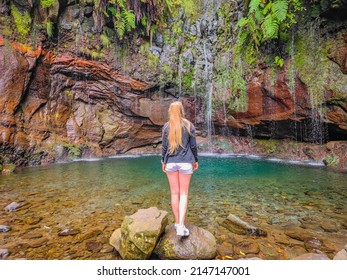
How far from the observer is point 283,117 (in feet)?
41.1

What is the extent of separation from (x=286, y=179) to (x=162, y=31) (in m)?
12.9

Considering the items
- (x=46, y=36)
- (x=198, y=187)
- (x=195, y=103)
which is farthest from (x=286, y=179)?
(x=46, y=36)

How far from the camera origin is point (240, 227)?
3795 millimetres

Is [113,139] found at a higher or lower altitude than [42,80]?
lower

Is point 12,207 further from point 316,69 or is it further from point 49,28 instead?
point 316,69

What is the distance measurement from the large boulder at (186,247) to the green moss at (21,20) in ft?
46.1

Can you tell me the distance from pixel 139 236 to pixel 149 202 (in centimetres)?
254

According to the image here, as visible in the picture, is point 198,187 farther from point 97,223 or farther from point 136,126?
point 136,126

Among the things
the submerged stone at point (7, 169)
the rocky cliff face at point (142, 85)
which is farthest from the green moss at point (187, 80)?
the submerged stone at point (7, 169)

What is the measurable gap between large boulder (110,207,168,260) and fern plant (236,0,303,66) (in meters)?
10.5

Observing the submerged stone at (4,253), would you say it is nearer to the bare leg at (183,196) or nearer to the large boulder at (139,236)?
the large boulder at (139,236)

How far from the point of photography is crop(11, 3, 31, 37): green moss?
38.8 ft

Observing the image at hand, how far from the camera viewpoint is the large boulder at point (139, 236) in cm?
276

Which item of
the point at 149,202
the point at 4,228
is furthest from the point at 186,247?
the point at 4,228
